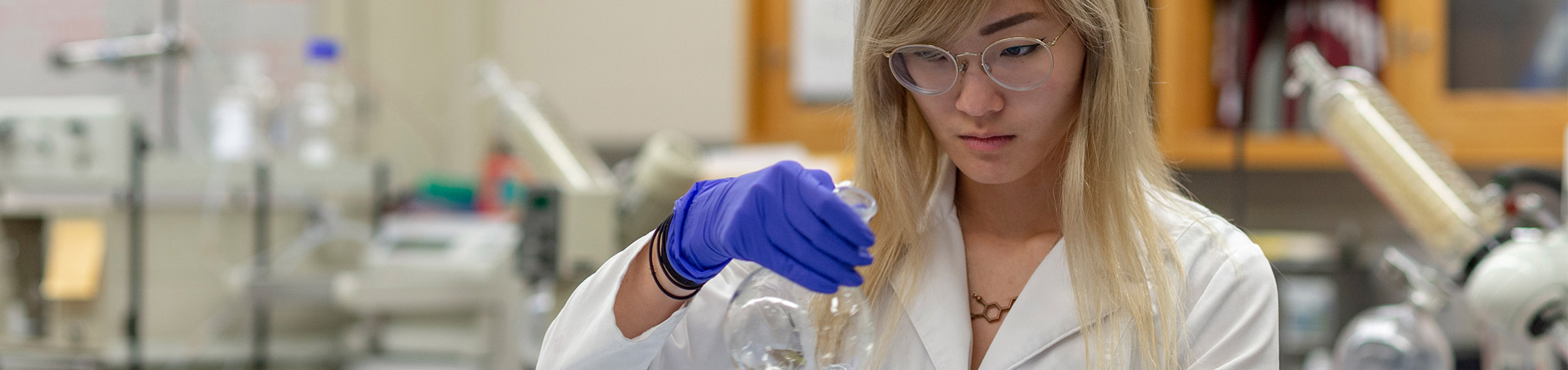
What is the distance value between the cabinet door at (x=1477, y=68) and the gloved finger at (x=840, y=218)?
98.1 inches

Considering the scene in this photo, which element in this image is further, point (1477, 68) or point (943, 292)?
point (1477, 68)

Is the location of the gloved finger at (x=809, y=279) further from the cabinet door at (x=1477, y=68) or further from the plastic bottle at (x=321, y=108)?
the plastic bottle at (x=321, y=108)

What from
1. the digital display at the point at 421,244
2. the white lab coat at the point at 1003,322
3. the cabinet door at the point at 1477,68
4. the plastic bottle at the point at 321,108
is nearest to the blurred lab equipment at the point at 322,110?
the plastic bottle at the point at 321,108

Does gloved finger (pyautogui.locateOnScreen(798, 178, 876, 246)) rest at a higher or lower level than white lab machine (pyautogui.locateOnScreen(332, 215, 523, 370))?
higher

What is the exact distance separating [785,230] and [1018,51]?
0.28 meters

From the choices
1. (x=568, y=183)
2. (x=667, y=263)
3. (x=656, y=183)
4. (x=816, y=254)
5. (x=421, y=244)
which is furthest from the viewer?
(x=421, y=244)

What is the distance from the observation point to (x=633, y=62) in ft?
11.0

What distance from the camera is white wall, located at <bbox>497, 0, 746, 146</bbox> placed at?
328 centimetres

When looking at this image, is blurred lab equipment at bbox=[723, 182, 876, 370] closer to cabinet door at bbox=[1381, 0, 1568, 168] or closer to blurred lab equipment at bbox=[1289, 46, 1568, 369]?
blurred lab equipment at bbox=[1289, 46, 1568, 369]

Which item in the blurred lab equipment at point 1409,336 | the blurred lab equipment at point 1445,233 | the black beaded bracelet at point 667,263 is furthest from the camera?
the blurred lab equipment at point 1409,336

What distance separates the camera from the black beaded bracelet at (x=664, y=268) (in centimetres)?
86

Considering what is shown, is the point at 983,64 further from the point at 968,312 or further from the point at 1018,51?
the point at 968,312

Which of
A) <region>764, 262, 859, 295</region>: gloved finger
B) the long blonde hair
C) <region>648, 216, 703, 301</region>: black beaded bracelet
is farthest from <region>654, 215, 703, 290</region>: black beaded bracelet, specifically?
the long blonde hair

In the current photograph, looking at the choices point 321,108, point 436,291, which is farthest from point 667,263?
point 321,108
